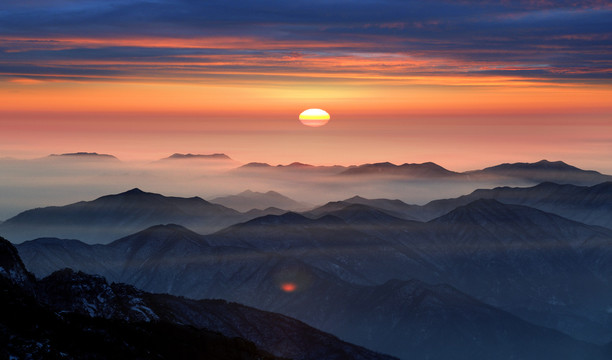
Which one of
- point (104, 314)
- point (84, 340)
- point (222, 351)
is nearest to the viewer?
point (84, 340)

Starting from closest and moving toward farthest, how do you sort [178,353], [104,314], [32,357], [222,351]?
Answer: [32,357] → [178,353] → [222,351] → [104,314]

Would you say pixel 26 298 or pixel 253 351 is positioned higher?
pixel 26 298

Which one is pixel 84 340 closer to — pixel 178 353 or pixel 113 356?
pixel 113 356

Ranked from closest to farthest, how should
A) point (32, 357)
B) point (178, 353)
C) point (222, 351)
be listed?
point (32, 357), point (178, 353), point (222, 351)

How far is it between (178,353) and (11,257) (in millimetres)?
37600

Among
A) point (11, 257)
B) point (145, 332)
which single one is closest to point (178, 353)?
point (145, 332)

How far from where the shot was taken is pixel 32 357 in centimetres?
11875

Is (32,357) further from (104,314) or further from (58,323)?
(104,314)

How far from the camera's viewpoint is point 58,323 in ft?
438

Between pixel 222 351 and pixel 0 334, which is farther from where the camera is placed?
pixel 222 351

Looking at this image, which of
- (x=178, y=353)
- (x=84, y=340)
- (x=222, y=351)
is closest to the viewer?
(x=84, y=340)

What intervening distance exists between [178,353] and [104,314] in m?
41.8

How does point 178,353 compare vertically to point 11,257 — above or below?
below

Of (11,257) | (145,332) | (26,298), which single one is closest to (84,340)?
(26,298)
